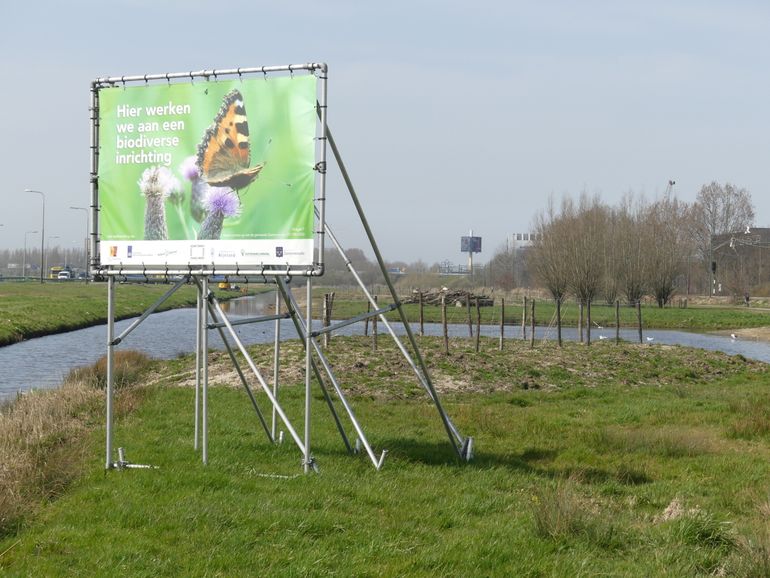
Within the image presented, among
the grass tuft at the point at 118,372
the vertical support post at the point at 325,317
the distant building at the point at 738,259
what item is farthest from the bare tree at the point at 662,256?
the grass tuft at the point at 118,372

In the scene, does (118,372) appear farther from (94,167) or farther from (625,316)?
(625,316)

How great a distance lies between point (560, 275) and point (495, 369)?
27.1 m

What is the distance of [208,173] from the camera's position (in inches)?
431

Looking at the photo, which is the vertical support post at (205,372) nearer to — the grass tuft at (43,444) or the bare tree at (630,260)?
the grass tuft at (43,444)

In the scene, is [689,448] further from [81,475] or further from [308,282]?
[81,475]

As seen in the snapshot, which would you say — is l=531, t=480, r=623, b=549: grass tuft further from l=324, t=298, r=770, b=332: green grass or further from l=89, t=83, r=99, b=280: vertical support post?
l=324, t=298, r=770, b=332: green grass

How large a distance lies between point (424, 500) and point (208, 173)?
4.60 meters

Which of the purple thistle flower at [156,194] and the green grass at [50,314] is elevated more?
the purple thistle flower at [156,194]

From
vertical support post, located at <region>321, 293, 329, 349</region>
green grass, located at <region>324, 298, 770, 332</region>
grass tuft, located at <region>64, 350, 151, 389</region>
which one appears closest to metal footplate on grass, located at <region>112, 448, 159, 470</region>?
grass tuft, located at <region>64, 350, 151, 389</region>

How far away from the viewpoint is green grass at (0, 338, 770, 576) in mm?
7188

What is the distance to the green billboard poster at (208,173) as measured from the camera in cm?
1055

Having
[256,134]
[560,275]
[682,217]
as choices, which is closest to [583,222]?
[560,275]

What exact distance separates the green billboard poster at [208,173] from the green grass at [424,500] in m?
2.54

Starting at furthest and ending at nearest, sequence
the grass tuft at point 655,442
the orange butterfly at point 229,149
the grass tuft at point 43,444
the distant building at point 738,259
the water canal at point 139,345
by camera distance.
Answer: the distant building at point 738,259 < the water canal at point 139,345 < the grass tuft at point 655,442 < the orange butterfly at point 229,149 < the grass tuft at point 43,444
